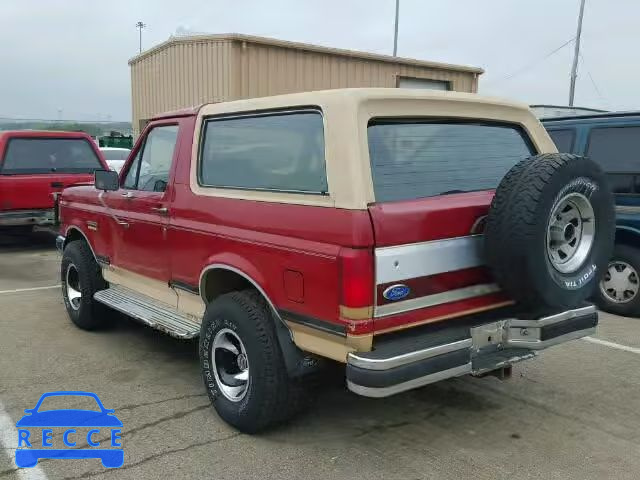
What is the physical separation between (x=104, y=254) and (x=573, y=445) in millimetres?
3761

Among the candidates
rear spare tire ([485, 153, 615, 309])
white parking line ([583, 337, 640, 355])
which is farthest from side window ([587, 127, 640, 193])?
rear spare tire ([485, 153, 615, 309])

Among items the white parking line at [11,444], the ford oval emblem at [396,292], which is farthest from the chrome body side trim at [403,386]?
the white parking line at [11,444]

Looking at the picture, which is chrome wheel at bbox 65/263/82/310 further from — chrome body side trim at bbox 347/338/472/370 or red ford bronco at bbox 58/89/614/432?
chrome body side trim at bbox 347/338/472/370

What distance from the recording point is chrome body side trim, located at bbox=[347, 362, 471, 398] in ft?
9.20

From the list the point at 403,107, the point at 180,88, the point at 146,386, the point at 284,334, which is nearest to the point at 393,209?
the point at 403,107

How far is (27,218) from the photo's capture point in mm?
9148

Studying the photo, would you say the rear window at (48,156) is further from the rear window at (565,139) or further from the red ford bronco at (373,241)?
the rear window at (565,139)

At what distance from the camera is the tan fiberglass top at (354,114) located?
2.91m

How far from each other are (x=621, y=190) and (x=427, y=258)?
3785 millimetres

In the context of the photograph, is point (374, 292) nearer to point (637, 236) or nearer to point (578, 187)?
point (578, 187)

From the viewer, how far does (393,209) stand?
2.90 metres

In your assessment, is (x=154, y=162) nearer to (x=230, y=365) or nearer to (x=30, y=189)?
(x=230, y=365)

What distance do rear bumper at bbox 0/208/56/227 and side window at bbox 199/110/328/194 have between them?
6.03 meters

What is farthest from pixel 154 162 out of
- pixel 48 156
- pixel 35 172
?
pixel 48 156
